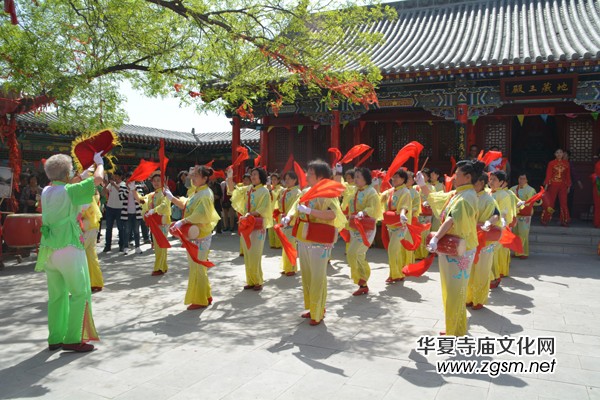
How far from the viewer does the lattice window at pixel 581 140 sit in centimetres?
1222

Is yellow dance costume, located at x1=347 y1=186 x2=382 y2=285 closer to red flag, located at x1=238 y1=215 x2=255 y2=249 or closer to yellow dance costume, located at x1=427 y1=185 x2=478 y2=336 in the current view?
red flag, located at x1=238 y1=215 x2=255 y2=249

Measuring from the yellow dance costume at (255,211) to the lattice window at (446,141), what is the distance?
7.96 m

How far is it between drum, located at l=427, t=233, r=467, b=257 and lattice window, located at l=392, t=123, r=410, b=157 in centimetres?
978

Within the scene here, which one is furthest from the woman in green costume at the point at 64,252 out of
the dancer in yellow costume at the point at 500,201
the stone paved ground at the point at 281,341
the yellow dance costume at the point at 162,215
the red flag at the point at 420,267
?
the dancer in yellow costume at the point at 500,201

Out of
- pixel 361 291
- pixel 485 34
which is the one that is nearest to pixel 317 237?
pixel 361 291

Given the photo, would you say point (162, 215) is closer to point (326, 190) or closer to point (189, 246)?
point (189, 246)

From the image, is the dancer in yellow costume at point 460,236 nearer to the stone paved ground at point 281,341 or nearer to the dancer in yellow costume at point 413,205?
the stone paved ground at point 281,341

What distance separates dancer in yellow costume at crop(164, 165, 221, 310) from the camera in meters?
5.66

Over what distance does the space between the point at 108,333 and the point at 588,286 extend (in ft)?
21.6

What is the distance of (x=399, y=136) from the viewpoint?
13859 mm

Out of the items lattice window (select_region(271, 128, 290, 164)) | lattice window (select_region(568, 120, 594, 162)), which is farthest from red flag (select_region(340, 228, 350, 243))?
lattice window (select_region(271, 128, 290, 164))

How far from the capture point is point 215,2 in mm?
7844

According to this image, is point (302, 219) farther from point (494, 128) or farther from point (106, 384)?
point (494, 128)

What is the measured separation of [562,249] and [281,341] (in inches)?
314
